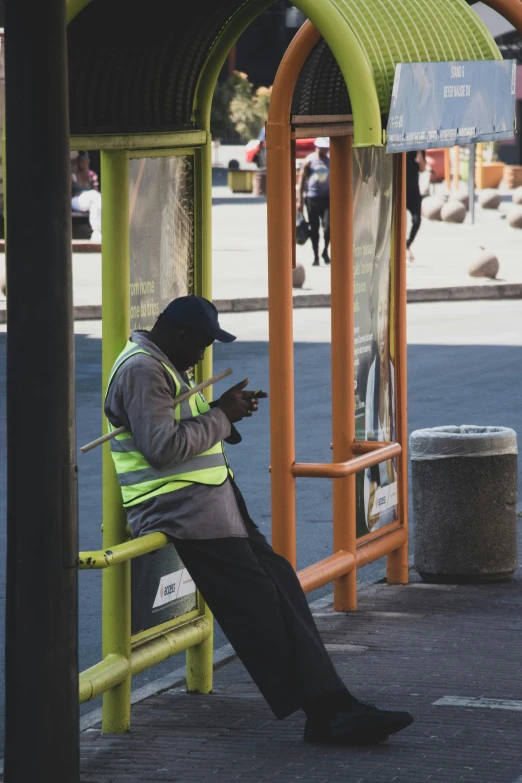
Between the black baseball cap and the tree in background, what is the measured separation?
2159 inches

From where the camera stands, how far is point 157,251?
5.73 m

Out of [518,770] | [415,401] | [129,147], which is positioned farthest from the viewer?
[415,401]

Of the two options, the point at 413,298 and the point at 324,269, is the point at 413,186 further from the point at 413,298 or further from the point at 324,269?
the point at 324,269

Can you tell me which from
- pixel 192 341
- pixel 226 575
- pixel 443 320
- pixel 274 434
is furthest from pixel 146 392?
pixel 443 320

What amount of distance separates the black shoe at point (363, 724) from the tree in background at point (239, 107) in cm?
5512

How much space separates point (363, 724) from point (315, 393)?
8546mm

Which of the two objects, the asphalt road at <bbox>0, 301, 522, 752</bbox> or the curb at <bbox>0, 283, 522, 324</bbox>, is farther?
the curb at <bbox>0, 283, 522, 324</bbox>

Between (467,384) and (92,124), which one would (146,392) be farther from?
(467,384)

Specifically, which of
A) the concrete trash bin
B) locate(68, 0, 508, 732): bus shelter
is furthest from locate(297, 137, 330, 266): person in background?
locate(68, 0, 508, 732): bus shelter

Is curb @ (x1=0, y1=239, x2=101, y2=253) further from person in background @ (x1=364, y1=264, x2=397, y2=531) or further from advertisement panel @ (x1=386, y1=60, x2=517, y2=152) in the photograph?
advertisement panel @ (x1=386, y1=60, x2=517, y2=152)

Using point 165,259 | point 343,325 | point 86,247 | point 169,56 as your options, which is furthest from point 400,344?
point 86,247

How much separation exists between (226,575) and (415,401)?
26.2 ft

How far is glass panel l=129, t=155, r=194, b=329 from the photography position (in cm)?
559

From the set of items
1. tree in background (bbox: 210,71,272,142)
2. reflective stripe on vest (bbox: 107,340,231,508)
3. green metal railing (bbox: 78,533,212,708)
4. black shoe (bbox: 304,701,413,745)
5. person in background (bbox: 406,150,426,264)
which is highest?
tree in background (bbox: 210,71,272,142)
